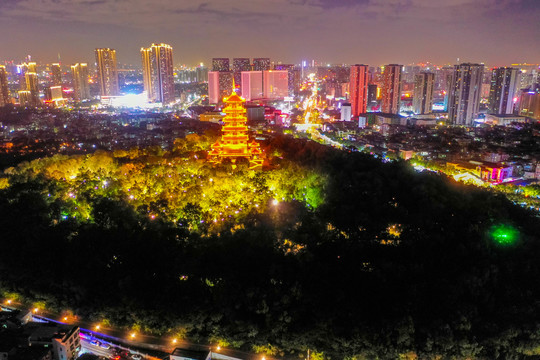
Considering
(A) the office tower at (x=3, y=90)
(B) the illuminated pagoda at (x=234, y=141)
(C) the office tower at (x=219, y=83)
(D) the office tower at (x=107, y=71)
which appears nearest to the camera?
(B) the illuminated pagoda at (x=234, y=141)

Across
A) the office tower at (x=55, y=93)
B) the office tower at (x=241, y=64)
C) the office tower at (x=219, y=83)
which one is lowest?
the office tower at (x=55, y=93)

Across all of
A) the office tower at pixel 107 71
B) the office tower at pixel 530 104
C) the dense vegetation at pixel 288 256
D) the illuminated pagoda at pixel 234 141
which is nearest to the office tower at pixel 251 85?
the office tower at pixel 107 71

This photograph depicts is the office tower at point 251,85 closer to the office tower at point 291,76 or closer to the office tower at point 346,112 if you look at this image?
the office tower at point 291,76

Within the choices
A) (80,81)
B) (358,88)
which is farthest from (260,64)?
(80,81)

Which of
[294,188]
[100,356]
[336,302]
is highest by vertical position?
[294,188]

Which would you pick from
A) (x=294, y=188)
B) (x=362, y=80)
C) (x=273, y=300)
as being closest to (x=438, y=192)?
(x=294, y=188)

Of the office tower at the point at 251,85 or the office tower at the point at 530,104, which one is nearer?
the office tower at the point at 530,104

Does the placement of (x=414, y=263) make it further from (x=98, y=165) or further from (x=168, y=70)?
(x=168, y=70)
